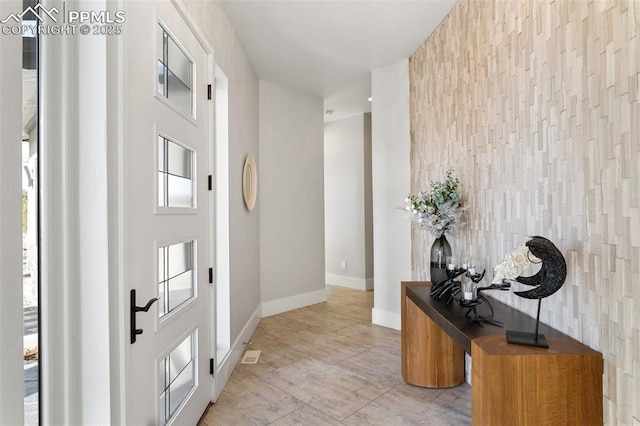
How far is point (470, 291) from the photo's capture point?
1846 millimetres

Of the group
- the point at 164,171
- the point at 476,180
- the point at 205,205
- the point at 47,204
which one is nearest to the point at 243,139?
the point at 205,205

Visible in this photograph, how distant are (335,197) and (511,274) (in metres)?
4.78

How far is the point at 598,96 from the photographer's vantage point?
1320mm

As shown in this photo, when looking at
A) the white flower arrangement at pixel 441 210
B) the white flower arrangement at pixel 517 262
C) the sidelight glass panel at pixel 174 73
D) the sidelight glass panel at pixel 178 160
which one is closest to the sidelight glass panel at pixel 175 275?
the sidelight glass panel at pixel 178 160

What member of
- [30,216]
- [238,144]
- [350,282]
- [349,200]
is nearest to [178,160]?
[30,216]

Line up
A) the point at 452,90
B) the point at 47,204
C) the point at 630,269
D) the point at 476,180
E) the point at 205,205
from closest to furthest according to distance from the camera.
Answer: the point at 47,204
the point at 630,269
the point at 205,205
the point at 476,180
the point at 452,90

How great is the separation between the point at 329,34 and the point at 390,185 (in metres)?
1.62

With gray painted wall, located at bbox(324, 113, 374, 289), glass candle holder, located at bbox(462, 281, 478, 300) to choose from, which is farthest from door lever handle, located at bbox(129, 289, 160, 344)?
gray painted wall, located at bbox(324, 113, 374, 289)

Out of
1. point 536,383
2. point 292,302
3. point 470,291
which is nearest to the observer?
point 536,383

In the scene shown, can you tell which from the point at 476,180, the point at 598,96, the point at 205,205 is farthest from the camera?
the point at 476,180

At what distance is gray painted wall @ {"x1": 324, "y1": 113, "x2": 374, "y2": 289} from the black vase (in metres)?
3.18

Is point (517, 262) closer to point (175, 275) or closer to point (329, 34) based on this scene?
point (175, 275)

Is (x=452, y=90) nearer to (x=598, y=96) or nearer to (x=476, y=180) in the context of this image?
(x=476, y=180)

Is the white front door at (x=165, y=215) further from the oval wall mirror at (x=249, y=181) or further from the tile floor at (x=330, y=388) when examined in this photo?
the oval wall mirror at (x=249, y=181)
